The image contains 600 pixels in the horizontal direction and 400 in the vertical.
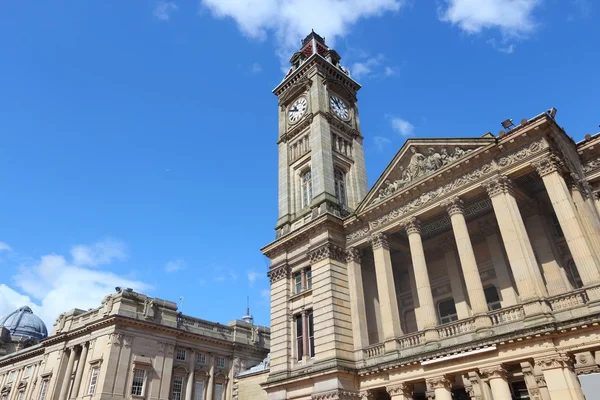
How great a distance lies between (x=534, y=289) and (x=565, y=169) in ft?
21.9

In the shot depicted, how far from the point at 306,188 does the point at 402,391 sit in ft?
56.9

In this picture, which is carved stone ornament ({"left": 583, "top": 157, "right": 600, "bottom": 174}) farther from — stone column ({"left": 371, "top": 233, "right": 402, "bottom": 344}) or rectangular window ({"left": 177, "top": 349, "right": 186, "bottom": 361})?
rectangular window ({"left": 177, "top": 349, "right": 186, "bottom": 361})

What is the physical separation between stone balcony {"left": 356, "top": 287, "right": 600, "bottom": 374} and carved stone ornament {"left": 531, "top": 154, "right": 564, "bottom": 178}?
19.5 feet

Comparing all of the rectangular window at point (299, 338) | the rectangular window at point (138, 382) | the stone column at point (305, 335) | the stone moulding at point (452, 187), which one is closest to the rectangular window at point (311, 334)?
the stone column at point (305, 335)

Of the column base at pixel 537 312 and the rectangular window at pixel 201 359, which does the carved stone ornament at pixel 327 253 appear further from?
the rectangular window at pixel 201 359

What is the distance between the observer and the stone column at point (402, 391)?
24141 millimetres

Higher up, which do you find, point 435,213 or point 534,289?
point 435,213

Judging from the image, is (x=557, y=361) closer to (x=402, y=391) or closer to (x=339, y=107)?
(x=402, y=391)

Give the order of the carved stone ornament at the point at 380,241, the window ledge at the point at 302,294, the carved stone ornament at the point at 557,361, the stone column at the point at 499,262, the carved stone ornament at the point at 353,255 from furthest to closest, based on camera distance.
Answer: the window ledge at the point at 302,294
the carved stone ornament at the point at 353,255
the carved stone ornament at the point at 380,241
the stone column at the point at 499,262
the carved stone ornament at the point at 557,361

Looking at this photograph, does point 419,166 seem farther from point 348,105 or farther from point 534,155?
point 348,105

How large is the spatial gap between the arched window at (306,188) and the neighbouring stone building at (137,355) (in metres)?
18.0

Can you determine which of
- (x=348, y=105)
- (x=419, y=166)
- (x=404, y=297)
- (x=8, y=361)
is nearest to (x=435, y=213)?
(x=419, y=166)

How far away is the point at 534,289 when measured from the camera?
20.6 m

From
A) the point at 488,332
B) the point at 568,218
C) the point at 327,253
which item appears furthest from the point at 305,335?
the point at 568,218
